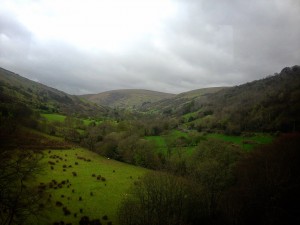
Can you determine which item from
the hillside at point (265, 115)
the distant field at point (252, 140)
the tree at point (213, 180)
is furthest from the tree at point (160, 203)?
the hillside at point (265, 115)

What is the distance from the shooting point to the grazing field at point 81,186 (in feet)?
113

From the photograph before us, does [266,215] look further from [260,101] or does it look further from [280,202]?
[260,101]

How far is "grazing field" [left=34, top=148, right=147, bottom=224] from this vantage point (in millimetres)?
34594

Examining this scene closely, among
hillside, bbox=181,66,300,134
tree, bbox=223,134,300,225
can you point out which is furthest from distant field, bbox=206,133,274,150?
tree, bbox=223,134,300,225

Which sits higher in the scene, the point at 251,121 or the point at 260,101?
the point at 260,101

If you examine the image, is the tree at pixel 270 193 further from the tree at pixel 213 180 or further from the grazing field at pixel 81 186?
the grazing field at pixel 81 186

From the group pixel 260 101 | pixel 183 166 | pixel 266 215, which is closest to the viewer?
pixel 266 215

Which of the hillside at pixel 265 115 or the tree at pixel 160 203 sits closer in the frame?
the tree at pixel 160 203

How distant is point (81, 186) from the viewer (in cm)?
4588

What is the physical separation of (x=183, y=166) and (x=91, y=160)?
84.9ft

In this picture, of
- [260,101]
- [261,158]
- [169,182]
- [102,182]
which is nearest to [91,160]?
[102,182]

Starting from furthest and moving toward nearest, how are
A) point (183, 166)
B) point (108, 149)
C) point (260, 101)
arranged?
point (260, 101)
point (108, 149)
point (183, 166)

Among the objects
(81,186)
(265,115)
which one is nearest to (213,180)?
(81,186)

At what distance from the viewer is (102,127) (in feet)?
342
